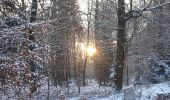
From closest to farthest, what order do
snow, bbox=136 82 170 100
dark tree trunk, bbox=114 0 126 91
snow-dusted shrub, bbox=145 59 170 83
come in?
snow, bbox=136 82 170 100 → dark tree trunk, bbox=114 0 126 91 → snow-dusted shrub, bbox=145 59 170 83

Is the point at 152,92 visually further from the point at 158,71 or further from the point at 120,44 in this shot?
the point at 158,71

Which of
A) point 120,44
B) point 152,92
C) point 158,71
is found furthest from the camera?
point 158,71

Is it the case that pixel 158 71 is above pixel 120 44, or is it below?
below

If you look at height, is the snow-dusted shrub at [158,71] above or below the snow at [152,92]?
above

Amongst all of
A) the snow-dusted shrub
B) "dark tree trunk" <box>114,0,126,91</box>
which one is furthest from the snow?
the snow-dusted shrub

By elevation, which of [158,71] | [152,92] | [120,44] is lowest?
[152,92]

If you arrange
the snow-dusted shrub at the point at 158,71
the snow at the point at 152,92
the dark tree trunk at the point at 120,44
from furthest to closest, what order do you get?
the snow-dusted shrub at the point at 158,71
the dark tree trunk at the point at 120,44
the snow at the point at 152,92

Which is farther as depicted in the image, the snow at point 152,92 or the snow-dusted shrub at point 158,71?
the snow-dusted shrub at point 158,71

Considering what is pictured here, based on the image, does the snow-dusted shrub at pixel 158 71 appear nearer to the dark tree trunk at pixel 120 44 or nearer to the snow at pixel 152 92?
the dark tree trunk at pixel 120 44

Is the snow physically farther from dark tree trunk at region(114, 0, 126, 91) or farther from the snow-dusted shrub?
the snow-dusted shrub

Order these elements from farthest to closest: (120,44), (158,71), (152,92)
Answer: (158,71) → (120,44) → (152,92)

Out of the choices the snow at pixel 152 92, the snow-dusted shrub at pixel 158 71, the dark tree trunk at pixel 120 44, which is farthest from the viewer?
the snow-dusted shrub at pixel 158 71

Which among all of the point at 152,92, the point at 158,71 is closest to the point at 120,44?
the point at 152,92

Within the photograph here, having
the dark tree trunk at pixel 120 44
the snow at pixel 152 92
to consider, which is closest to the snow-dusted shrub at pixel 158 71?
the dark tree trunk at pixel 120 44
